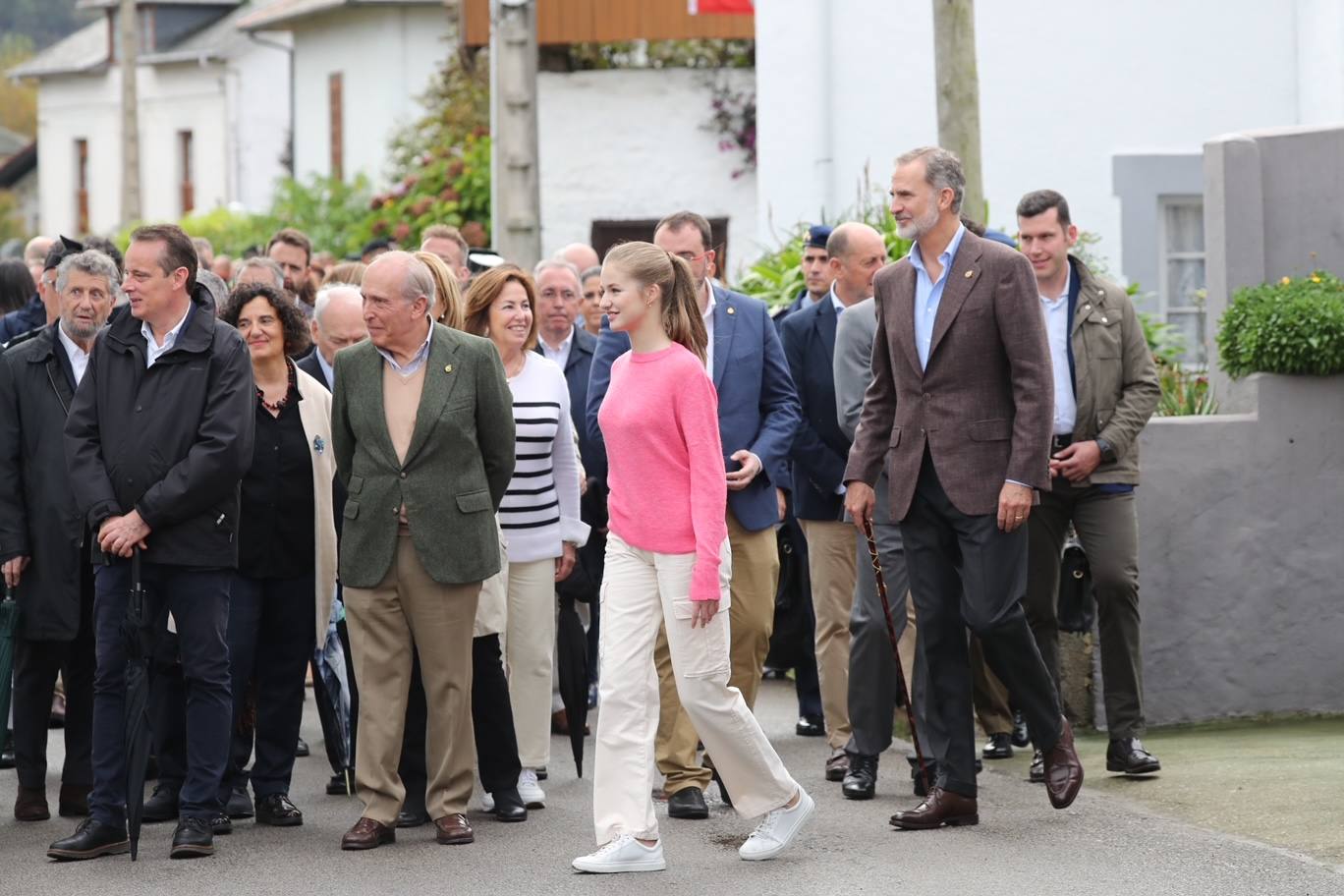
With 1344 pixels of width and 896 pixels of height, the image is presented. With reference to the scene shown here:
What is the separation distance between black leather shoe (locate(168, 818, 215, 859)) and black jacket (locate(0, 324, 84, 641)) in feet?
3.70

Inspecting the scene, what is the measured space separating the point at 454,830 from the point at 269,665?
3.97ft

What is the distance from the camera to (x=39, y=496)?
830 cm

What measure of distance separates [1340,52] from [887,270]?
8.88 metres

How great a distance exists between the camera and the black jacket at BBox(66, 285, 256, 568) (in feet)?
24.6

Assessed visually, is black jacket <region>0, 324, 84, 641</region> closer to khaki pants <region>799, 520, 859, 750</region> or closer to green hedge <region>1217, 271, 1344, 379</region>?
khaki pants <region>799, 520, 859, 750</region>

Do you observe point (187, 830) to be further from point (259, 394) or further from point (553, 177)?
point (553, 177)

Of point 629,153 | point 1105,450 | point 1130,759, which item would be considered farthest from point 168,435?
point 629,153

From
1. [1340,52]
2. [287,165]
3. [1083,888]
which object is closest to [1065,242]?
[1083,888]

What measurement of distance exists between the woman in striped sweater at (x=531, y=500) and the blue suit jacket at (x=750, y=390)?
0.87 feet

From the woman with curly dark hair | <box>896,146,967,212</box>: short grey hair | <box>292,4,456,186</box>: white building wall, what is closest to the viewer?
<box>896,146,967,212</box>: short grey hair

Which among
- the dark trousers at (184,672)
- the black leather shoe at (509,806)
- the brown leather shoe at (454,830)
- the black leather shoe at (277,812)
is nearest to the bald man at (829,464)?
the black leather shoe at (509,806)

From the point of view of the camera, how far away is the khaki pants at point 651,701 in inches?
281

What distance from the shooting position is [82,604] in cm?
840

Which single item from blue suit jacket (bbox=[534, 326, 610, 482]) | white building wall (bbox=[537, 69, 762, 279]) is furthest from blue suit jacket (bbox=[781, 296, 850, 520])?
white building wall (bbox=[537, 69, 762, 279])
